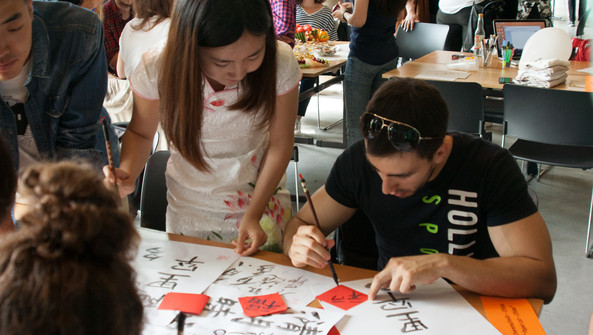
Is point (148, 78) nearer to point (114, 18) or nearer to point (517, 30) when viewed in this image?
point (114, 18)

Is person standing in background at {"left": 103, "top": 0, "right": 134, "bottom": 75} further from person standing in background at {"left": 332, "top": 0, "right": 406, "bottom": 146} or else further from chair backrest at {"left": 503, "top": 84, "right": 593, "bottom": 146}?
chair backrest at {"left": 503, "top": 84, "right": 593, "bottom": 146}

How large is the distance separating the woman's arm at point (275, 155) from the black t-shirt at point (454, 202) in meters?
0.20

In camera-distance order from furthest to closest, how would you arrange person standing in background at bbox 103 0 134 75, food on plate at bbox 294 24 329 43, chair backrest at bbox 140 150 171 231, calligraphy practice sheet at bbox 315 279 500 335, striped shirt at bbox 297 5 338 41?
1. striped shirt at bbox 297 5 338 41
2. food on plate at bbox 294 24 329 43
3. person standing in background at bbox 103 0 134 75
4. chair backrest at bbox 140 150 171 231
5. calligraphy practice sheet at bbox 315 279 500 335

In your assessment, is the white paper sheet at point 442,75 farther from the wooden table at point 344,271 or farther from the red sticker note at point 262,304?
the red sticker note at point 262,304

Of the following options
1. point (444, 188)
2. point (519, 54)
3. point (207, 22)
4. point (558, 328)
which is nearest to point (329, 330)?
point (444, 188)

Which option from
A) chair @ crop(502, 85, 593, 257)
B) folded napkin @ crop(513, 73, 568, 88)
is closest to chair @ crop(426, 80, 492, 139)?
chair @ crop(502, 85, 593, 257)

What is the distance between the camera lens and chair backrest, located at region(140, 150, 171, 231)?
5.59 ft

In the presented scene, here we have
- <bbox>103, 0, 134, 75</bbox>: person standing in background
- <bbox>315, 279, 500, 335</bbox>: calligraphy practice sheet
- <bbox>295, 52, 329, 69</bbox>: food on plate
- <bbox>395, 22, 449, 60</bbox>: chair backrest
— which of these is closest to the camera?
<bbox>315, 279, 500, 335</bbox>: calligraphy practice sheet

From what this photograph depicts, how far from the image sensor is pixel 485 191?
1.26 metres

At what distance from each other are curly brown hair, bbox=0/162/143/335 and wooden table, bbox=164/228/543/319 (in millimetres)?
734

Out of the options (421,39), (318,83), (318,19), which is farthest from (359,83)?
(318,19)

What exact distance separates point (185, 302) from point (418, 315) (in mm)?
487

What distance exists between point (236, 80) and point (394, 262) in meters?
0.60

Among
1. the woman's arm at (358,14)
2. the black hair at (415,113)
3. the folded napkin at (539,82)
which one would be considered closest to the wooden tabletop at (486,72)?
the folded napkin at (539,82)
